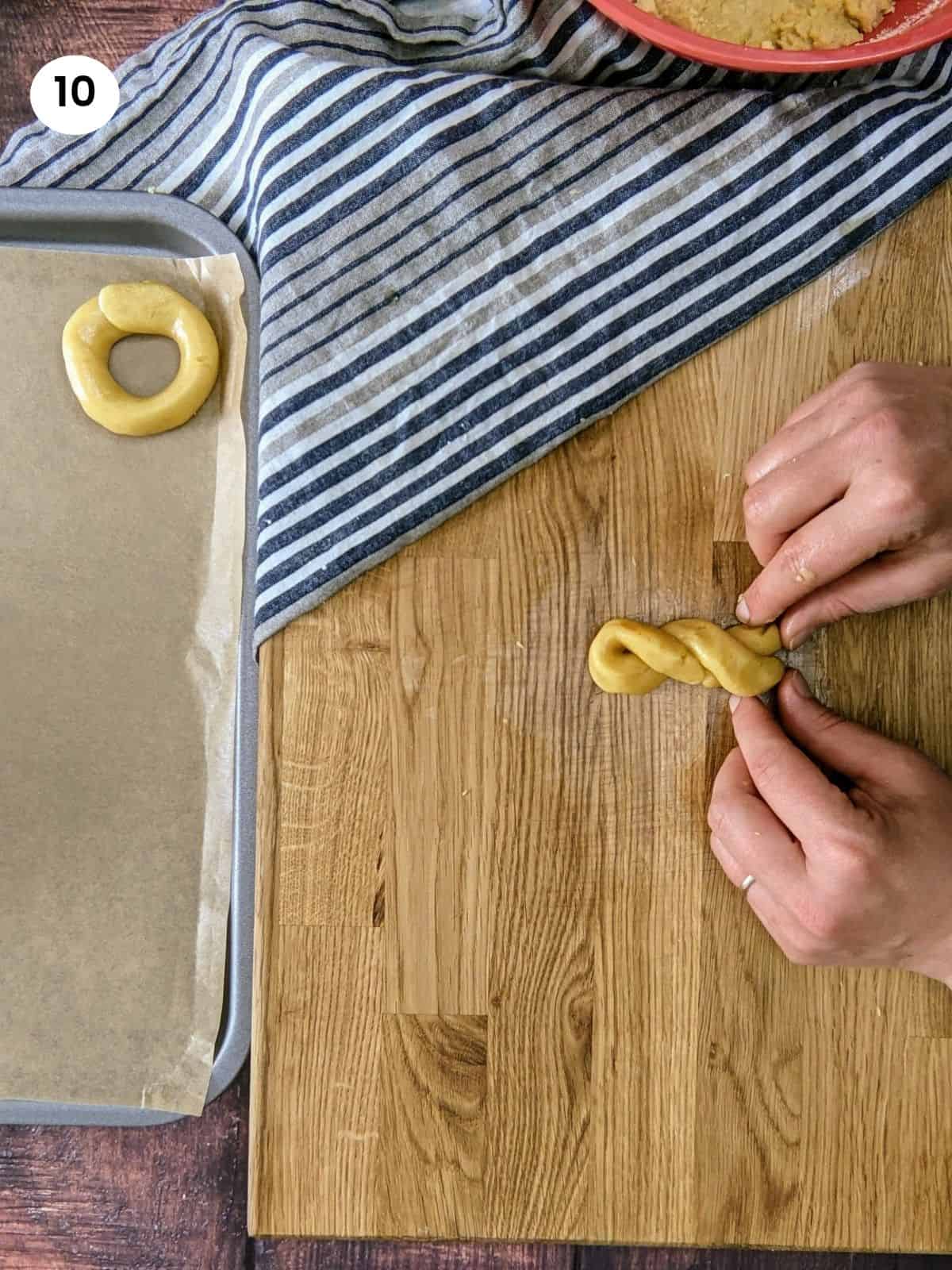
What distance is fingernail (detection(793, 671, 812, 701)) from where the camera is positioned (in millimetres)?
778

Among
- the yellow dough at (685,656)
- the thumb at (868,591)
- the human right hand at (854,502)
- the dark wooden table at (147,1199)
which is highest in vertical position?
the human right hand at (854,502)

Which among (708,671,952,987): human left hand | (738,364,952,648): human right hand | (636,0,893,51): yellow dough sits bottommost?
(708,671,952,987): human left hand

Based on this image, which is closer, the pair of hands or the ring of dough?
the pair of hands

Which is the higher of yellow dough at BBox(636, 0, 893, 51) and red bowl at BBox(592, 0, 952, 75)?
yellow dough at BBox(636, 0, 893, 51)

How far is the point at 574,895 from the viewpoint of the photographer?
0.79 meters

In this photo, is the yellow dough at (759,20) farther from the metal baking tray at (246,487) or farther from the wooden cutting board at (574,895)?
the metal baking tray at (246,487)

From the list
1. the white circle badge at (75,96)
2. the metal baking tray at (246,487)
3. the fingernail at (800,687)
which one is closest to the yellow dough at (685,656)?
the fingernail at (800,687)

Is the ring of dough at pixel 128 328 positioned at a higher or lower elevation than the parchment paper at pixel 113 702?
higher

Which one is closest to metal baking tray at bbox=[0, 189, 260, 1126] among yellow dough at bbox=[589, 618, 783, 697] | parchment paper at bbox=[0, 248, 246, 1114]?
parchment paper at bbox=[0, 248, 246, 1114]

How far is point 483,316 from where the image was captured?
0.77 m

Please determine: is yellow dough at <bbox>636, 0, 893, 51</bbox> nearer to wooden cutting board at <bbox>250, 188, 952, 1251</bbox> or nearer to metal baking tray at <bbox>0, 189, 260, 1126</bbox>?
wooden cutting board at <bbox>250, 188, 952, 1251</bbox>

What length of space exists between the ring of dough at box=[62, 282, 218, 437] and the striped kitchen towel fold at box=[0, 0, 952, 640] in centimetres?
8

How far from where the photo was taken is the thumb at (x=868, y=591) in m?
0.73

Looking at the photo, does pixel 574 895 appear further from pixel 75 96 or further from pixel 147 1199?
pixel 75 96
